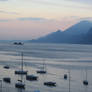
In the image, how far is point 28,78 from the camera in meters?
40.9

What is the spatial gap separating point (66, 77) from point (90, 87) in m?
7.35

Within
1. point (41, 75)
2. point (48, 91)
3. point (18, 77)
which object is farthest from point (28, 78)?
point (48, 91)

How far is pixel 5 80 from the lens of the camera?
38.3 m

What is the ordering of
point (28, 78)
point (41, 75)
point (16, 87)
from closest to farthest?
point (16, 87)
point (28, 78)
point (41, 75)

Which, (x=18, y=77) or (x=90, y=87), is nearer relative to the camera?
(x=90, y=87)

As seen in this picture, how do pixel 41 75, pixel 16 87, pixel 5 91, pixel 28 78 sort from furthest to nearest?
pixel 41 75
pixel 28 78
pixel 16 87
pixel 5 91

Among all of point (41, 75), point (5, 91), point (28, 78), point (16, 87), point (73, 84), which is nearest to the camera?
point (5, 91)

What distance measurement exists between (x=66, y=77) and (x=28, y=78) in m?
6.61

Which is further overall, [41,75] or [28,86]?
[41,75]

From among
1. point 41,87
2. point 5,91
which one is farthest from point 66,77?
point 5,91

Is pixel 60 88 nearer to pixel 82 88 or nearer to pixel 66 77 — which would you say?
pixel 82 88

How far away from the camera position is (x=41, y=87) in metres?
34.4

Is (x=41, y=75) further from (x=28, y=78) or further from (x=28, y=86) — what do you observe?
(x=28, y=86)

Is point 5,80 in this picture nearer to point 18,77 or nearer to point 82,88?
point 18,77
